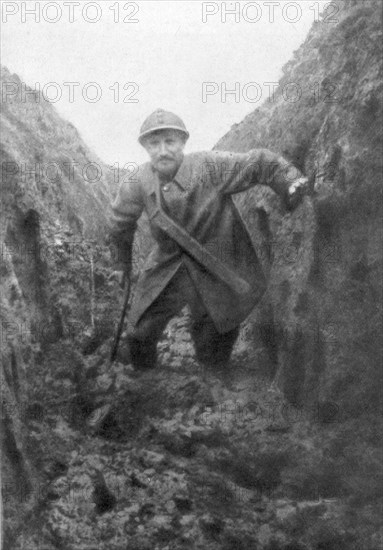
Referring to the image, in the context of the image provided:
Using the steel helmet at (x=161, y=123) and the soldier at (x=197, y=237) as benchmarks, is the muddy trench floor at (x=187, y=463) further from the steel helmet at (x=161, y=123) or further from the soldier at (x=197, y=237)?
the steel helmet at (x=161, y=123)

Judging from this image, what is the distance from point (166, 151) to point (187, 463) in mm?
2079

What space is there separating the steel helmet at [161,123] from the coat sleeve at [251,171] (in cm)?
30

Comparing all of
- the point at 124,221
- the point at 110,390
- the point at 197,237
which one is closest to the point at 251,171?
the point at 197,237

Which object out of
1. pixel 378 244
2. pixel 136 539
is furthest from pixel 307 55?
pixel 136 539

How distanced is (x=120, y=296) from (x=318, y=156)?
1747 millimetres

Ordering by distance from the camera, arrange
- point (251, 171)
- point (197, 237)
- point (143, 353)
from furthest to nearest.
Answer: point (143, 353), point (197, 237), point (251, 171)

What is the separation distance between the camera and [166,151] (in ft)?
23.9

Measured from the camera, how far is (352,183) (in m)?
6.91

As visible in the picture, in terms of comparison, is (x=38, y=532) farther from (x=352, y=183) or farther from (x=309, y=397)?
(x=352, y=183)

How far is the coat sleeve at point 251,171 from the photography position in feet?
23.2

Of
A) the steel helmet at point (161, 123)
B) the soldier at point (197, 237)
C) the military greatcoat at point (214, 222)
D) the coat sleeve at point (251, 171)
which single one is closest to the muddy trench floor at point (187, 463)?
the soldier at point (197, 237)

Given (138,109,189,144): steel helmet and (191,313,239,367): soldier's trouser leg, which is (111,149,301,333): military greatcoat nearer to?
(191,313,239,367): soldier's trouser leg

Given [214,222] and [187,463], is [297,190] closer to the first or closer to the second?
[214,222]

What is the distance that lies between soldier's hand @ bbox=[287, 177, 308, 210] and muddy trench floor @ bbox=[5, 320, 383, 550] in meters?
1.16
